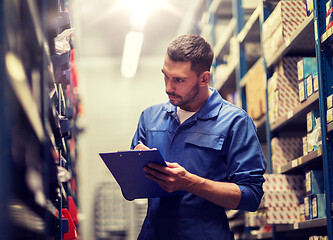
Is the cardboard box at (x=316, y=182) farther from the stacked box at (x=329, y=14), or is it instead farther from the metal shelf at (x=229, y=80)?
the metal shelf at (x=229, y=80)

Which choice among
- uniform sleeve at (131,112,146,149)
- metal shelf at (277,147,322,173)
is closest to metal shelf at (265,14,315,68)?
metal shelf at (277,147,322,173)

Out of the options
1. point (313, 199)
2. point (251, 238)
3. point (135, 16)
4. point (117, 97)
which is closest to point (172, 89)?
point (313, 199)

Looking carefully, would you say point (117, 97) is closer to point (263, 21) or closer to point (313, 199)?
point (263, 21)

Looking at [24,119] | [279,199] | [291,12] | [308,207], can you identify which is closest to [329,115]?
[308,207]

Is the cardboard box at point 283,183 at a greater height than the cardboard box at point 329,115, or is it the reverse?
the cardboard box at point 329,115

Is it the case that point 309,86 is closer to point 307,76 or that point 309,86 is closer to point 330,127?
point 307,76

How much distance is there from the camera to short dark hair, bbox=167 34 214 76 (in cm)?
251

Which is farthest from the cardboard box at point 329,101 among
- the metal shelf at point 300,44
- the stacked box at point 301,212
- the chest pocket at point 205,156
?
the stacked box at point 301,212

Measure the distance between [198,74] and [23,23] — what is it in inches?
45.8

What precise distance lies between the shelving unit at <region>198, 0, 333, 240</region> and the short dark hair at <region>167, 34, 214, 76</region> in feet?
2.85

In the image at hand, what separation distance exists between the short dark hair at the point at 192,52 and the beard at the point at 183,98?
100 millimetres

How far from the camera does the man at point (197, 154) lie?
225 cm

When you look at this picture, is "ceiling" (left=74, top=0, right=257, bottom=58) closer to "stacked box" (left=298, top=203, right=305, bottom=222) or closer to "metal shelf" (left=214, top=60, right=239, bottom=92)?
"metal shelf" (left=214, top=60, right=239, bottom=92)

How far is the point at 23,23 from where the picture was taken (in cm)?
156
